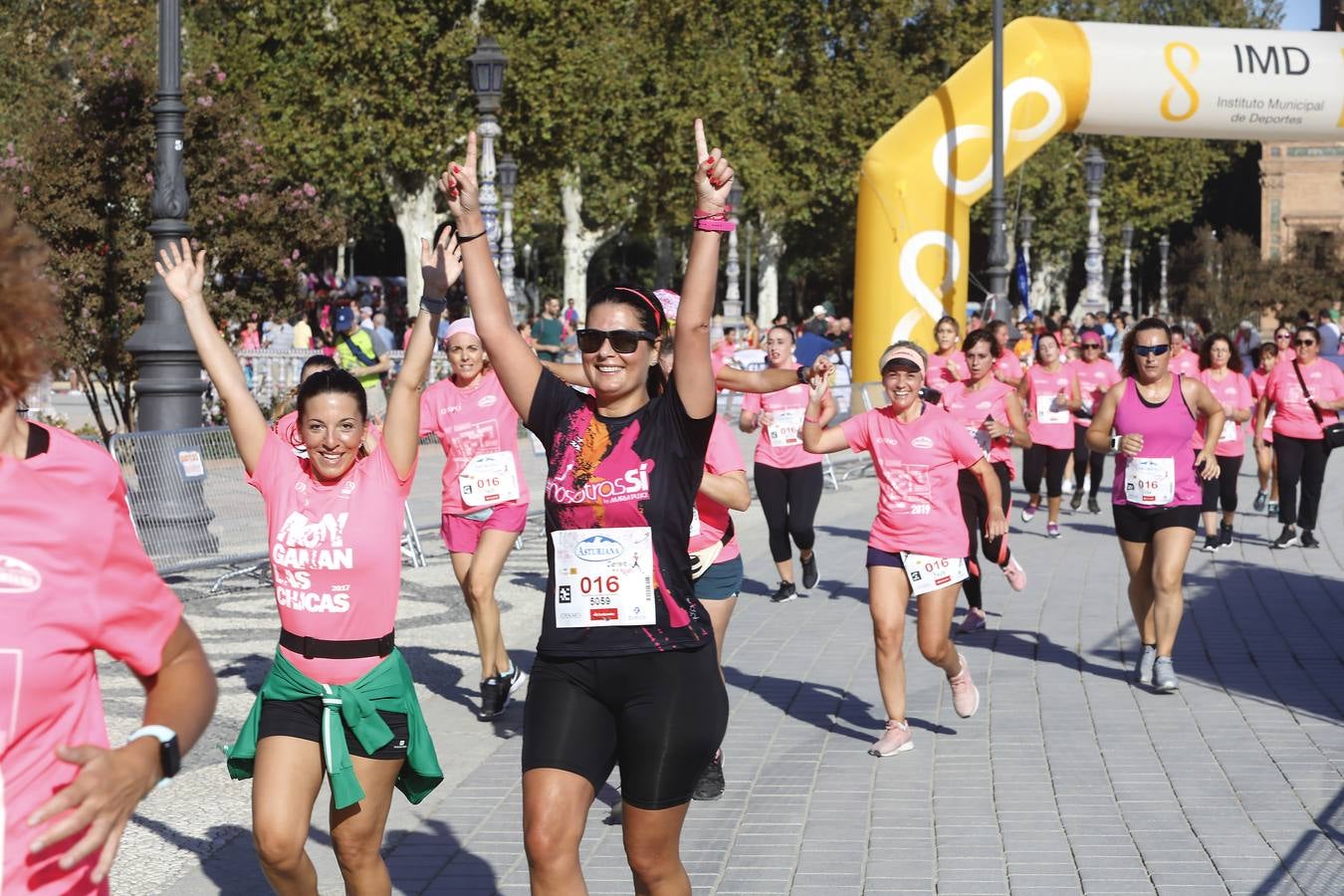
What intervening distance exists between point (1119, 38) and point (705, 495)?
53.3ft

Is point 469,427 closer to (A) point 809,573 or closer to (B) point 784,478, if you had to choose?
(B) point 784,478

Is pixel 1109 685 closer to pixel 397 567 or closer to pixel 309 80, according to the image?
pixel 397 567

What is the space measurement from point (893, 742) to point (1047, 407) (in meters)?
9.49

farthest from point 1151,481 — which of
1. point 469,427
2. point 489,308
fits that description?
point 489,308

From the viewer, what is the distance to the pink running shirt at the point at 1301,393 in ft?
48.9

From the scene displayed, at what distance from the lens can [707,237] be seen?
14.7 feet

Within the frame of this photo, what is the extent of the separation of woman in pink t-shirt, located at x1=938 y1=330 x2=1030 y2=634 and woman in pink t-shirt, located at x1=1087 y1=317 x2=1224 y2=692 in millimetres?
792

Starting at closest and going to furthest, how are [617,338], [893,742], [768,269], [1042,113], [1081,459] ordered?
[617,338], [893,742], [1081,459], [1042,113], [768,269]

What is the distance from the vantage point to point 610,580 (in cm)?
436

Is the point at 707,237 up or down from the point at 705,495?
up

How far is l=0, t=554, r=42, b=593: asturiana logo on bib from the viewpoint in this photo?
2539mm

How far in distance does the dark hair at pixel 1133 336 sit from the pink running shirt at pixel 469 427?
316cm

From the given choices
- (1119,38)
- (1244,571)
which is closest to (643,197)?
(1119,38)

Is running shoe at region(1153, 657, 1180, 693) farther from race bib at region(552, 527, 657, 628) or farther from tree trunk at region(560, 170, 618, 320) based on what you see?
tree trunk at region(560, 170, 618, 320)
